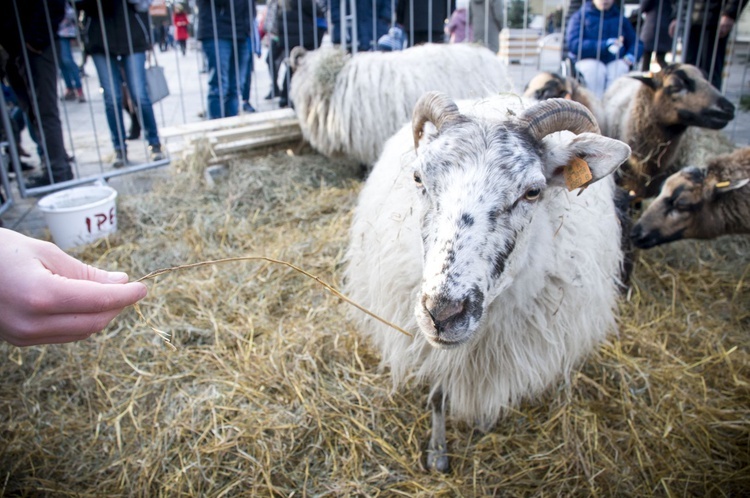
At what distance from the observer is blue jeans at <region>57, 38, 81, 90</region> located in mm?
7582

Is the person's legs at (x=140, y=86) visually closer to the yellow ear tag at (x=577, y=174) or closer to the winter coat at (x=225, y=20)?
the winter coat at (x=225, y=20)

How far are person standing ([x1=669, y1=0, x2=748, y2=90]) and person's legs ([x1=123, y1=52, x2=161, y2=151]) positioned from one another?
5.50 m

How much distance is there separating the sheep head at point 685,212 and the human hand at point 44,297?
3.12m

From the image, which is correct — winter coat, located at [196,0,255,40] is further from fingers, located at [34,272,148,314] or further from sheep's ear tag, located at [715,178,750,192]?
fingers, located at [34,272,148,314]

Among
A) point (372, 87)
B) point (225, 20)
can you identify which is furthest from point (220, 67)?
point (372, 87)

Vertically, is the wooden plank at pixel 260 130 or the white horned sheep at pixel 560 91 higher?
the white horned sheep at pixel 560 91

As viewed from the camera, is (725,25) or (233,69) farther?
(233,69)

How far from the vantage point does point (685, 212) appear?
3.31 m

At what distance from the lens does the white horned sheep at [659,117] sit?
12.7ft

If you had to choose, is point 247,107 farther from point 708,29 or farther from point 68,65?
point 708,29

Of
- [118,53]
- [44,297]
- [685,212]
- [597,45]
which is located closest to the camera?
[44,297]

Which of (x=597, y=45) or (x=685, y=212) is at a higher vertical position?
(x=597, y=45)

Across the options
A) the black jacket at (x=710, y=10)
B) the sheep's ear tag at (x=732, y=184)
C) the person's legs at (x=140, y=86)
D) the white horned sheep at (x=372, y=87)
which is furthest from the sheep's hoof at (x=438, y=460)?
the black jacket at (x=710, y=10)

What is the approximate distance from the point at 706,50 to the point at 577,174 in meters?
5.18
